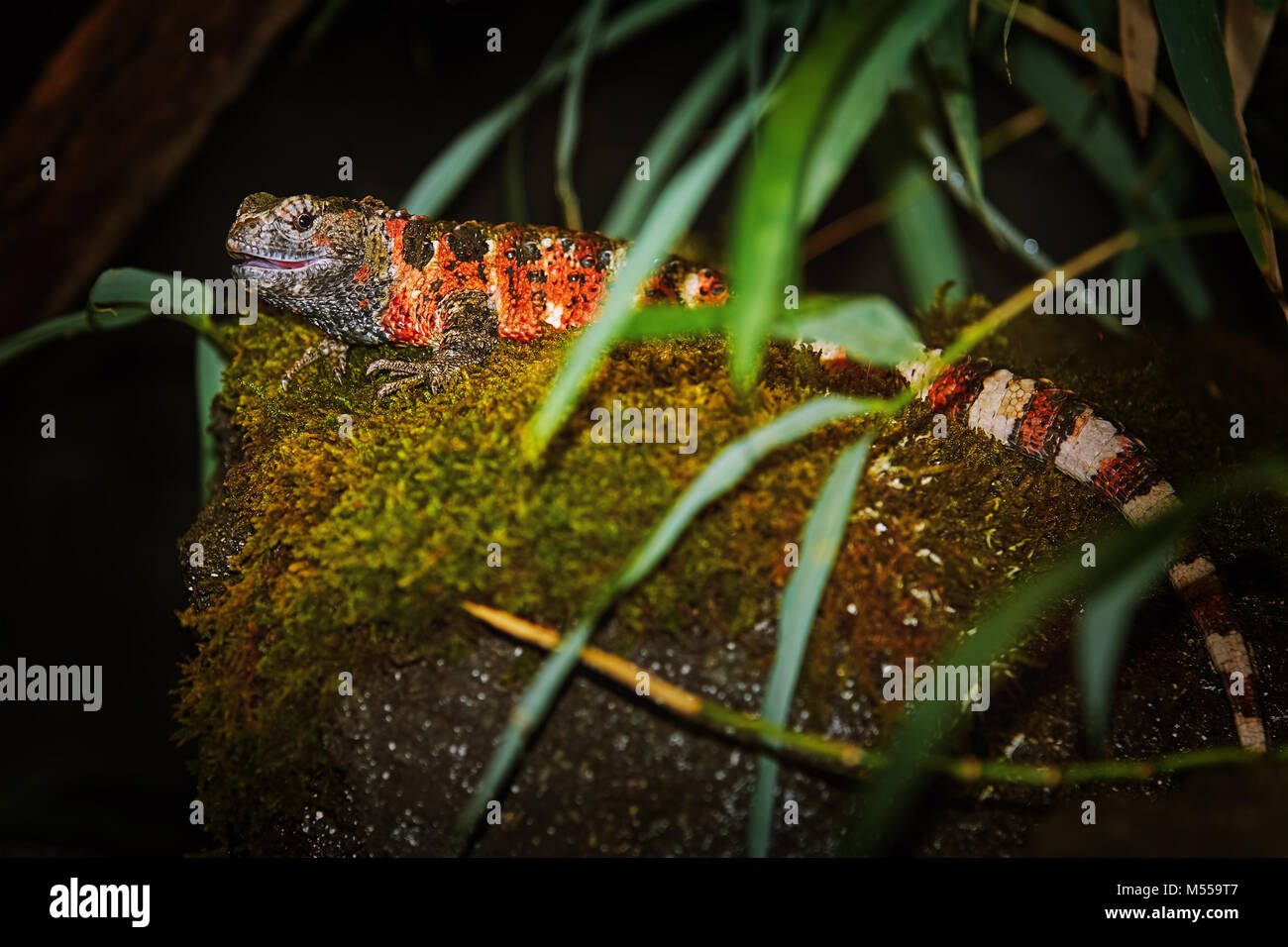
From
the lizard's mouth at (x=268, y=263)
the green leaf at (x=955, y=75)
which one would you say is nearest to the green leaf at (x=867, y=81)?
the green leaf at (x=955, y=75)

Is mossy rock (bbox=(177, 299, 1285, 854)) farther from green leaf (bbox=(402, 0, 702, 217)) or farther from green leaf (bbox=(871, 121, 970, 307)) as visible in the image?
green leaf (bbox=(871, 121, 970, 307))

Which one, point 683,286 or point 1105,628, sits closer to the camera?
point 1105,628

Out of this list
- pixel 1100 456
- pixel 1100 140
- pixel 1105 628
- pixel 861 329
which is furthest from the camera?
pixel 1100 140

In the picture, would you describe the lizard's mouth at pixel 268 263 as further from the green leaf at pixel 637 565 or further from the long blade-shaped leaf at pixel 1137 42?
the long blade-shaped leaf at pixel 1137 42

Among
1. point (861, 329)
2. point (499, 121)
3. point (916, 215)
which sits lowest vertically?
point (861, 329)

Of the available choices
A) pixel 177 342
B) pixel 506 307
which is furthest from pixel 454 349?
pixel 177 342

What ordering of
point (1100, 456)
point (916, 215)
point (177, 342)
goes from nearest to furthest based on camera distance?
point (1100, 456) → point (916, 215) → point (177, 342)

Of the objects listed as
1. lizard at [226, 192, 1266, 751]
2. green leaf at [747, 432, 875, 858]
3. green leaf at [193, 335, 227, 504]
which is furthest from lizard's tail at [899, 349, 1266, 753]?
green leaf at [193, 335, 227, 504]

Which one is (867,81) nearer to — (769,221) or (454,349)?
(769,221)
